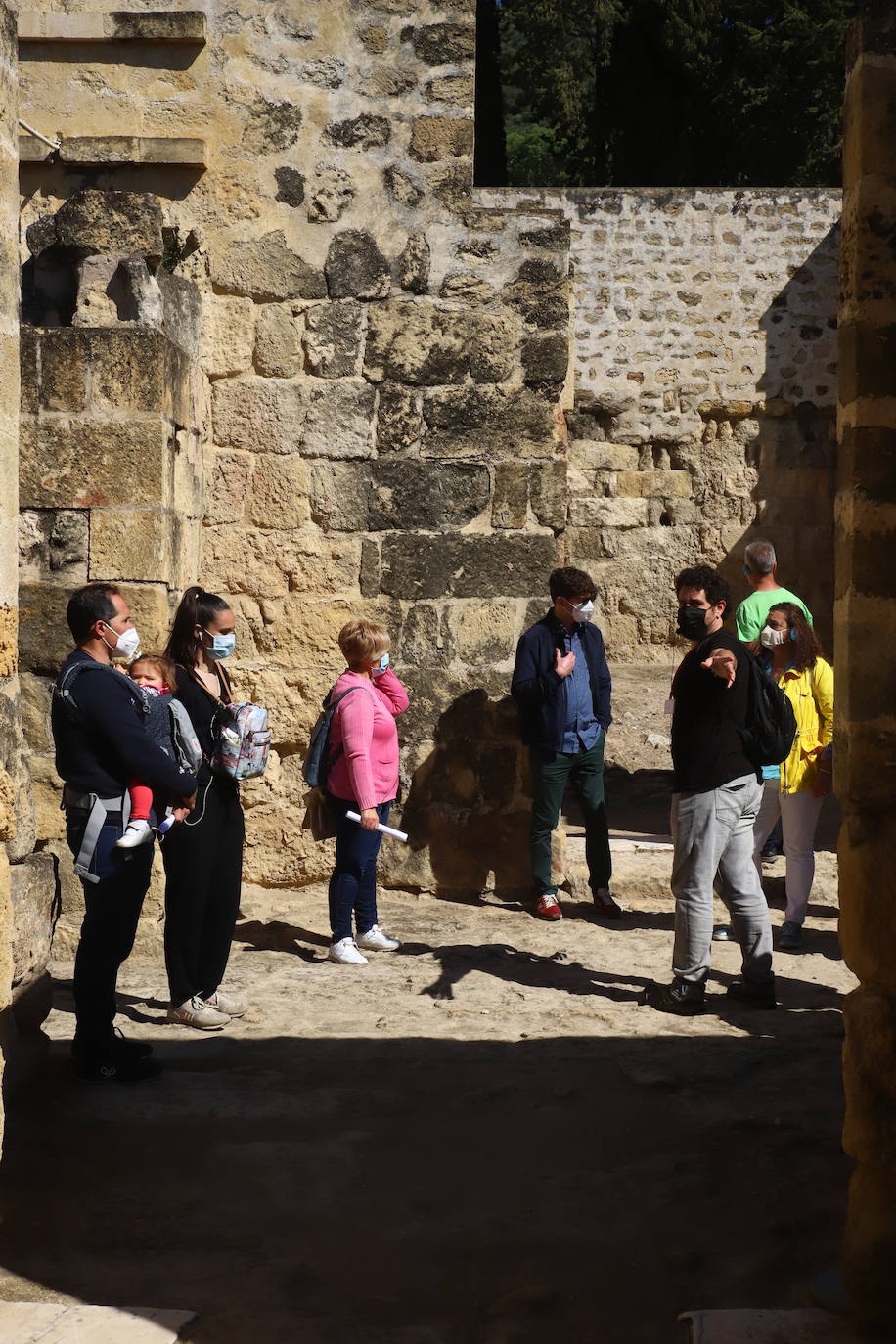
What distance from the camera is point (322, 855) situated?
711 centimetres

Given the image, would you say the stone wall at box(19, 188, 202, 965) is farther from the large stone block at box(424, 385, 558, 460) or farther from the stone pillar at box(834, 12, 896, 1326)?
the stone pillar at box(834, 12, 896, 1326)

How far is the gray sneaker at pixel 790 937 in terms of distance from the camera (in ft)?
20.7

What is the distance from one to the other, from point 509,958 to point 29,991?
232 cm

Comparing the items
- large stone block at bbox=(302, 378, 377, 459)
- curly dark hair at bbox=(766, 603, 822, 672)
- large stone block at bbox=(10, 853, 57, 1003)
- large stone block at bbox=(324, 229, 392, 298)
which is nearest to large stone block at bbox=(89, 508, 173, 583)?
large stone block at bbox=(302, 378, 377, 459)

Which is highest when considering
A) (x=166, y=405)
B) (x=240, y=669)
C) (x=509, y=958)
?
(x=166, y=405)

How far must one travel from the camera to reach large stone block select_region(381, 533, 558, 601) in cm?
705

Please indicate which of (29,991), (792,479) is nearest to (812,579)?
(792,479)

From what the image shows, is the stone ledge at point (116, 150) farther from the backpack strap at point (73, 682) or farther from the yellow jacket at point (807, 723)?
the yellow jacket at point (807, 723)

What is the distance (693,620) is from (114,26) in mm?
3994

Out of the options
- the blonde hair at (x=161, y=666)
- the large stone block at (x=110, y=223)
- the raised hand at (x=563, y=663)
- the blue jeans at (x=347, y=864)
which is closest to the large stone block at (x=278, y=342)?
the large stone block at (x=110, y=223)

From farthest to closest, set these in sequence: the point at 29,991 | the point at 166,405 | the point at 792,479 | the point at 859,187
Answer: the point at 792,479 < the point at 166,405 < the point at 29,991 < the point at 859,187

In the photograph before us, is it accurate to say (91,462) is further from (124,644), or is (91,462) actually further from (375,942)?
(375,942)

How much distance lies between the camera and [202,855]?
5.11 m

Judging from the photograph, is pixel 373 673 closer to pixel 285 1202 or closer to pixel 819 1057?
pixel 819 1057
